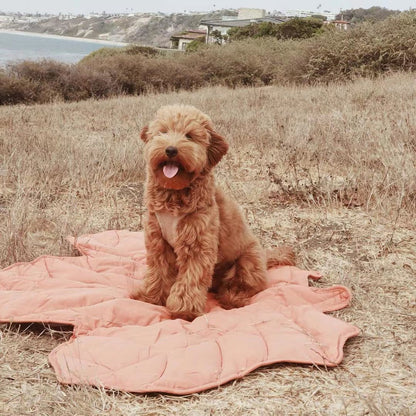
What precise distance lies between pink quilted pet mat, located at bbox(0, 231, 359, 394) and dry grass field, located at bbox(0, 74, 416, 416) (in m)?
0.09

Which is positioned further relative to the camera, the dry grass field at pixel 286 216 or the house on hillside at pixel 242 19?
the house on hillside at pixel 242 19

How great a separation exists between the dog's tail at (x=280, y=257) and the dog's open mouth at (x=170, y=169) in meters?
1.42

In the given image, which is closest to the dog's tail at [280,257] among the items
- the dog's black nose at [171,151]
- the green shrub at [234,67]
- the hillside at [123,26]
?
the dog's black nose at [171,151]

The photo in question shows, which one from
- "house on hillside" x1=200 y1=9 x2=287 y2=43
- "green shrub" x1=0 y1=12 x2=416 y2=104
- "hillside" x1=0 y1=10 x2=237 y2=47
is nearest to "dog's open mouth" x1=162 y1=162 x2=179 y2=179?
"green shrub" x1=0 y1=12 x2=416 y2=104

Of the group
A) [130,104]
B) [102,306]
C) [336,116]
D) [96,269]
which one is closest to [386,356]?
[102,306]

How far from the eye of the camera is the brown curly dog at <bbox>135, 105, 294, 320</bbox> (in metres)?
3.06

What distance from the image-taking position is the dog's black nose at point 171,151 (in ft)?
9.56

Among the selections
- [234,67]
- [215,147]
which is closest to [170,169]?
[215,147]

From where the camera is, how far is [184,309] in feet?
10.7

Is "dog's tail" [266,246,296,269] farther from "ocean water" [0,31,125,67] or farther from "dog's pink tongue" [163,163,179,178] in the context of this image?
"ocean water" [0,31,125,67]

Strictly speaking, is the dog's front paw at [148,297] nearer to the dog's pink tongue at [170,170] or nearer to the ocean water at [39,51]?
the dog's pink tongue at [170,170]

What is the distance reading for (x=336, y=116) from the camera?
8016mm

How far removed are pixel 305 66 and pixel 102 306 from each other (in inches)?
595

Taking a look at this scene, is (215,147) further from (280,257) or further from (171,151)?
(280,257)
